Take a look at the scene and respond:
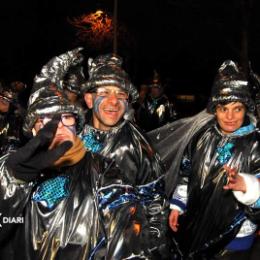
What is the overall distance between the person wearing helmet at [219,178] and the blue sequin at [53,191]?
1.98m

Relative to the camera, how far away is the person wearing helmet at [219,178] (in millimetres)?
4633

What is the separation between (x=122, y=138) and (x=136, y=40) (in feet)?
94.9

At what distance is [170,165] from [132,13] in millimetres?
27129

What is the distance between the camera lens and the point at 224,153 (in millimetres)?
4793

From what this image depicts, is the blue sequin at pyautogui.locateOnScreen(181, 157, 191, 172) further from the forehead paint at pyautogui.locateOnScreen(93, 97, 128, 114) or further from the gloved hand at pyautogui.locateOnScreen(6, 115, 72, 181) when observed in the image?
the gloved hand at pyautogui.locateOnScreen(6, 115, 72, 181)

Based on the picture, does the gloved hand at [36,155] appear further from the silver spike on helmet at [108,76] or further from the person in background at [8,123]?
the person in background at [8,123]

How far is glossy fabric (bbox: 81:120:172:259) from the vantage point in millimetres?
4309

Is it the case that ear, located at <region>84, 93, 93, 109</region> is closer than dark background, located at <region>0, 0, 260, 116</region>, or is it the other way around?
ear, located at <region>84, 93, 93, 109</region>

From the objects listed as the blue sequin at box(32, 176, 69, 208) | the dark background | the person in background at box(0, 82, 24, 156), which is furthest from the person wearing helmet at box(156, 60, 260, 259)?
the dark background

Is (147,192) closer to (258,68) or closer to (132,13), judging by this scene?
(258,68)

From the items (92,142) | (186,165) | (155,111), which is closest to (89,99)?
(92,142)

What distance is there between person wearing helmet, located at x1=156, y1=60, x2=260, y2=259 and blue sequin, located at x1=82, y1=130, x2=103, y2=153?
97cm

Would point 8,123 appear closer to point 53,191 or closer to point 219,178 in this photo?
point 219,178

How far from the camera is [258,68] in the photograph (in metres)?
28.9
